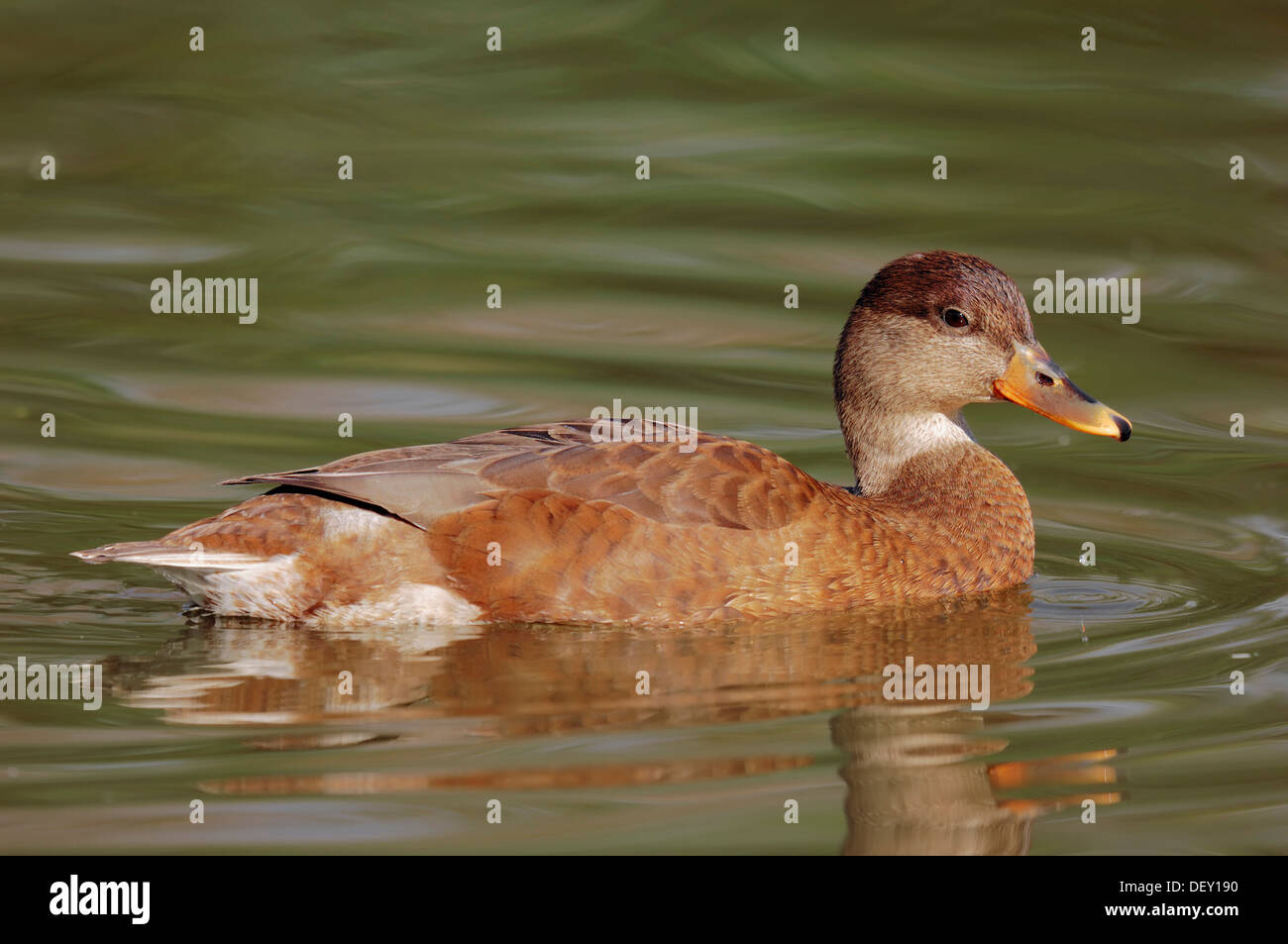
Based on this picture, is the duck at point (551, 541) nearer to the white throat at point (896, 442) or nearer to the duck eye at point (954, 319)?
the white throat at point (896, 442)

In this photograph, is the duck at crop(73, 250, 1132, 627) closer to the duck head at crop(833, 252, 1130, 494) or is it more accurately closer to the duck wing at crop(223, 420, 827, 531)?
the duck wing at crop(223, 420, 827, 531)

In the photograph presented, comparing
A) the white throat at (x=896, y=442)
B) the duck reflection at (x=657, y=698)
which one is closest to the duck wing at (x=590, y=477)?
the duck reflection at (x=657, y=698)

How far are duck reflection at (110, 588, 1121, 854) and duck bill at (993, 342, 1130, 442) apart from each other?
91cm

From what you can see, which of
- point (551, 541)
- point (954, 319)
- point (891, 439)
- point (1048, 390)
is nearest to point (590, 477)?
point (551, 541)

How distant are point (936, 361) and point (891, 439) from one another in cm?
42

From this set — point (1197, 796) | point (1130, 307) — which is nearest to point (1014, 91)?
point (1130, 307)

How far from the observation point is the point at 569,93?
1448 centimetres

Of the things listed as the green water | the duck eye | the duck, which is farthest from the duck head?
the green water

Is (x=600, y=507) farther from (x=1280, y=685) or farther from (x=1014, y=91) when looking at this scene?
(x=1014, y=91)

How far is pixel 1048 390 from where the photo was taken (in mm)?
8594

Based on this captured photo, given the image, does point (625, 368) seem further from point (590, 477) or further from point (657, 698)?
point (657, 698)

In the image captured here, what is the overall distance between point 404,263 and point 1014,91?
4794 mm

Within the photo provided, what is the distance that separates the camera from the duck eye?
8.53 meters

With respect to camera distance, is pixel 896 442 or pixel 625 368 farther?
pixel 625 368
